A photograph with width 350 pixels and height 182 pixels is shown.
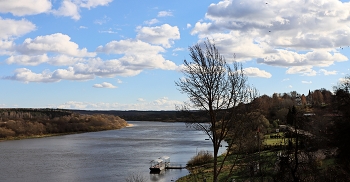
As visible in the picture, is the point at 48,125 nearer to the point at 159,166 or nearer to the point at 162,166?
the point at 162,166

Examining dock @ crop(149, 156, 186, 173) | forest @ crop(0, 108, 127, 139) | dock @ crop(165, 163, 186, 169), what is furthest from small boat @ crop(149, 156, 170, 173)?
forest @ crop(0, 108, 127, 139)

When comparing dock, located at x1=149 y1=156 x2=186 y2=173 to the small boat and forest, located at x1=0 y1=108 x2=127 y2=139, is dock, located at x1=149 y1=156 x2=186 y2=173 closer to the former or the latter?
the small boat

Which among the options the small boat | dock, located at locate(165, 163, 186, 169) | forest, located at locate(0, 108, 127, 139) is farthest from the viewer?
forest, located at locate(0, 108, 127, 139)

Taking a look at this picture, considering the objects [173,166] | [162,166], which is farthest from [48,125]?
[162,166]

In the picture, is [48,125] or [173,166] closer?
[173,166]

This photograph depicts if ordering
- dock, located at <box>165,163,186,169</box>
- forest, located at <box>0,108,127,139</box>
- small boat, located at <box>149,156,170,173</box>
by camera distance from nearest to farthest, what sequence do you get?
small boat, located at <box>149,156,170,173</box> → dock, located at <box>165,163,186,169</box> → forest, located at <box>0,108,127,139</box>

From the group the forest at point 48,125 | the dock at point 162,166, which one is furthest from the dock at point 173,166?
the forest at point 48,125

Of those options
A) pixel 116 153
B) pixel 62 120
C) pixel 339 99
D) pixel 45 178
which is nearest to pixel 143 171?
pixel 45 178

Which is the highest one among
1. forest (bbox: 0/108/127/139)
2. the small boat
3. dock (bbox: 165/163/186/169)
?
forest (bbox: 0/108/127/139)

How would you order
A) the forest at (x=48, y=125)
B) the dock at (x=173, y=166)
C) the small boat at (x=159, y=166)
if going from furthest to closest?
the forest at (x=48, y=125)
the dock at (x=173, y=166)
the small boat at (x=159, y=166)

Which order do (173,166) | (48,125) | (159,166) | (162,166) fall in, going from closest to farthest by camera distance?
(159,166), (162,166), (173,166), (48,125)

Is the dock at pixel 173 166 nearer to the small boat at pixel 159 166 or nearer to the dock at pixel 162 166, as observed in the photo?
the dock at pixel 162 166

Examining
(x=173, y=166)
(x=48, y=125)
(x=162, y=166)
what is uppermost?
(x=48, y=125)

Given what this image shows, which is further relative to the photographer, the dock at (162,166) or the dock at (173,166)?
the dock at (173,166)
